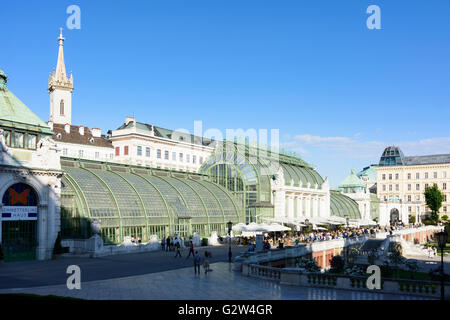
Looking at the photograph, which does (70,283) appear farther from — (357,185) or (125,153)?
(357,185)

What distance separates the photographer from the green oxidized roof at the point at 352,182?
120 m

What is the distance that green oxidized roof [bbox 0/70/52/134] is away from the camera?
4106 centimetres

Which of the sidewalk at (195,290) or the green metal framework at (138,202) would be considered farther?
the green metal framework at (138,202)

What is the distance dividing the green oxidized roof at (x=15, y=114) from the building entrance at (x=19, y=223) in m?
5.12

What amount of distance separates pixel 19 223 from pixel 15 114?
9324 millimetres

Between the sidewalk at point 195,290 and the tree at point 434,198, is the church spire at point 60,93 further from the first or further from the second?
the tree at point 434,198

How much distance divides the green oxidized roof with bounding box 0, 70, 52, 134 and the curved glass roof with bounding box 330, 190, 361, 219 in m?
62.8

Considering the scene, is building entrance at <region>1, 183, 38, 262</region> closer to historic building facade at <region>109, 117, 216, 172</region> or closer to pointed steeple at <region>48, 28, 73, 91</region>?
historic building facade at <region>109, 117, 216, 172</region>

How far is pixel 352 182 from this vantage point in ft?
400

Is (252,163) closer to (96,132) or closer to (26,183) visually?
(26,183)

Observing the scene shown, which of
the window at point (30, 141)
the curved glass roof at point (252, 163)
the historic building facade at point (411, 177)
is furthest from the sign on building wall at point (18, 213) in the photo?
the historic building facade at point (411, 177)

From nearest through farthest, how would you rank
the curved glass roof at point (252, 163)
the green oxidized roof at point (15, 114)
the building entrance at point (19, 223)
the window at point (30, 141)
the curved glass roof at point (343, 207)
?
the building entrance at point (19, 223) → the green oxidized roof at point (15, 114) → the window at point (30, 141) → the curved glass roof at point (252, 163) → the curved glass roof at point (343, 207)

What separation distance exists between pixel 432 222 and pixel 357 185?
26888 mm
